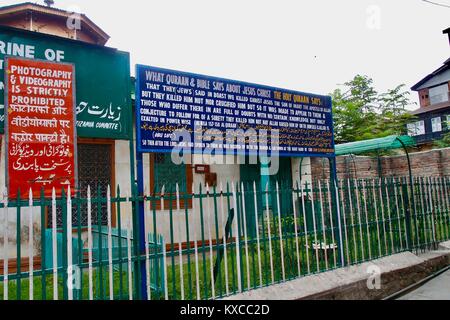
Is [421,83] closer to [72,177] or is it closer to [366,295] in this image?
[366,295]

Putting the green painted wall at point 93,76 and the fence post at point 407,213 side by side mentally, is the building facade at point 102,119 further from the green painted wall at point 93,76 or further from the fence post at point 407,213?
the fence post at point 407,213

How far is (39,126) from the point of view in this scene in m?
3.21

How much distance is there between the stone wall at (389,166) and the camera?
11328mm

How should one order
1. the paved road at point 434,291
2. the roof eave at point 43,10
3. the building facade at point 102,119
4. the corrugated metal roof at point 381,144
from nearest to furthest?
the building facade at point 102,119 < the paved road at point 434,291 < the corrugated metal roof at point 381,144 < the roof eave at point 43,10

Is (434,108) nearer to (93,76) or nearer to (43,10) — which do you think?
(43,10)

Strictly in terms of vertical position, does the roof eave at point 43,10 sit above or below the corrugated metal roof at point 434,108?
above

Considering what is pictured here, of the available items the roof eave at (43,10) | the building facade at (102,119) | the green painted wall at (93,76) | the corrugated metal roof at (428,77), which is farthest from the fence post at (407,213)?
the corrugated metal roof at (428,77)

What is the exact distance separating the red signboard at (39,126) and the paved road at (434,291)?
5.01 metres

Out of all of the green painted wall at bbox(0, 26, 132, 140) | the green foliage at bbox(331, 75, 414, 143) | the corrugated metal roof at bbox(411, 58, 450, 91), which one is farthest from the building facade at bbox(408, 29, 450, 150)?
the green painted wall at bbox(0, 26, 132, 140)

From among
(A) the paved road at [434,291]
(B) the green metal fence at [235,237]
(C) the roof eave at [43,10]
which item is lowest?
(A) the paved road at [434,291]

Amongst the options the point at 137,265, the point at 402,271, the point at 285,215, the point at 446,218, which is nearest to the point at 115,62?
the point at 137,265

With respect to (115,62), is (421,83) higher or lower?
higher

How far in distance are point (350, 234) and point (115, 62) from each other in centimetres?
426

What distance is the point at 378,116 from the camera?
785 inches
